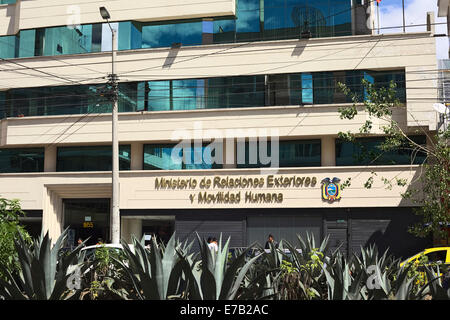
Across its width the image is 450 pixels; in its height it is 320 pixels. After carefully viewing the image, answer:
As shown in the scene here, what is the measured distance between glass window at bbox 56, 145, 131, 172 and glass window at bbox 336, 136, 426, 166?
11.3 meters

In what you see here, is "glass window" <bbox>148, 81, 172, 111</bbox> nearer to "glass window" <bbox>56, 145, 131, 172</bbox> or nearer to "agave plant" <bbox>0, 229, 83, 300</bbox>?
"glass window" <bbox>56, 145, 131, 172</bbox>

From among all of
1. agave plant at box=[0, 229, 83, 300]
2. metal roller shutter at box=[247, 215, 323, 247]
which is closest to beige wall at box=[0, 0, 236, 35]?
metal roller shutter at box=[247, 215, 323, 247]

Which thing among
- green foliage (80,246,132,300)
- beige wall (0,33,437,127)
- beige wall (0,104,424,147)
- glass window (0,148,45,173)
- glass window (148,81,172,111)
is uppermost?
beige wall (0,33,437,127)

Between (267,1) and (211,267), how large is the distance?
24407mm

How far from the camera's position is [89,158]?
30688 mm

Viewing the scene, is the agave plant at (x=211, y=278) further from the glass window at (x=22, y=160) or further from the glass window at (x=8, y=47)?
the glass window at (x=8, y=47)

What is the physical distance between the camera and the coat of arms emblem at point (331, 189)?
2706 centimetres

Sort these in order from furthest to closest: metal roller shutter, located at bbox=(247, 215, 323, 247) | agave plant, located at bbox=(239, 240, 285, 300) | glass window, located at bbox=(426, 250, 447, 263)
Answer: metal roller shutter, located at bbox=(247, 215, 323, 247), glass window, located at bbox=(426, 250, 447, 263), agave plant, located at bbox=(239, 240, 285, 300)

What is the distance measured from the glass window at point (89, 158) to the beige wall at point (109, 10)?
709cm

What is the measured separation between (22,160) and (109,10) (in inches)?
385

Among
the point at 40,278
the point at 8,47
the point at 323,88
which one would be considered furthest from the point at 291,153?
the point at 40,278

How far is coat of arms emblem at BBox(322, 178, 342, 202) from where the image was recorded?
88.8ft

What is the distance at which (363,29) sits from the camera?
A: 1140 inches
